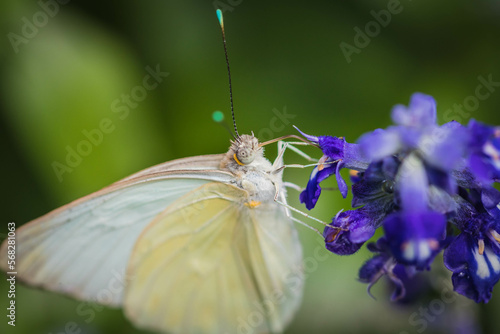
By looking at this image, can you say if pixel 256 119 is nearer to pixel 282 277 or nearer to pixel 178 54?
pixel 178 54

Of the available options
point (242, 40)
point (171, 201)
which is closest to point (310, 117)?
point (242, 40)

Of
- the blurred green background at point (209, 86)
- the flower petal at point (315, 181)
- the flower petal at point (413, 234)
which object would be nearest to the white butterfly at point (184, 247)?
the flower petal at point (315, 181)

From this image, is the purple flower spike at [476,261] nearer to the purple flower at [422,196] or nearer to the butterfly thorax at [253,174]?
the purple flower at [422,196]

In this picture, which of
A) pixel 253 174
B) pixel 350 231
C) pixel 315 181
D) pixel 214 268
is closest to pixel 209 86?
pixel 253 174

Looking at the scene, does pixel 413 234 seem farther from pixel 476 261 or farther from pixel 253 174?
pixel 253 174

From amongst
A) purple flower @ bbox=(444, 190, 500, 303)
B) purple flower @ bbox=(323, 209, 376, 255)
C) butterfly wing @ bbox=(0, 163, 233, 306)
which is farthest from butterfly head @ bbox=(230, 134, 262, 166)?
purple flower @ bbox=(444, 190, 500, 303)
